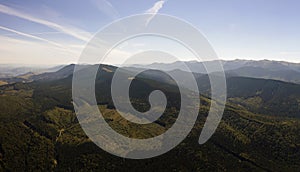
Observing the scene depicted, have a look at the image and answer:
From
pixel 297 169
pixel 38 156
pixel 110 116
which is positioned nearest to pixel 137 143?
pixel 110 116

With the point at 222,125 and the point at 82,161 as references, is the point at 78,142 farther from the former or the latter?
the point at 222,125

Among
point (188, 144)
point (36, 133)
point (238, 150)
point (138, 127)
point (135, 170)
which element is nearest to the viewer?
point (135, 170)

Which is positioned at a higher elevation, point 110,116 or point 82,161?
point 110,116

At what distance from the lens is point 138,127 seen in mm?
187000

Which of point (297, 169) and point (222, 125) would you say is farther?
point (222, 125)

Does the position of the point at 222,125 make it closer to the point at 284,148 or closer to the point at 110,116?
the point at 284,148

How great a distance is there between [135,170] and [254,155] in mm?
84921

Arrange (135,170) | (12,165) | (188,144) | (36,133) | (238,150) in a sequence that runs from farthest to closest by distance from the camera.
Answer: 1. (36,133)
2. (238,150)
3. (188,144)
4. (12,165)
5. (135,170)

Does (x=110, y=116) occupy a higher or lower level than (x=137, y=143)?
higher

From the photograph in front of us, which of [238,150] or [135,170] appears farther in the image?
[238,150]

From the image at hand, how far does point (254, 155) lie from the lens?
156125 mm

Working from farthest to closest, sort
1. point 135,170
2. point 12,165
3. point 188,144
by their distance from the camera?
point 188,144 → point 12,165 → point 135,170

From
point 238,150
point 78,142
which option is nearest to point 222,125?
point 238,150

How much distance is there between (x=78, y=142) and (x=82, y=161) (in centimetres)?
2302
